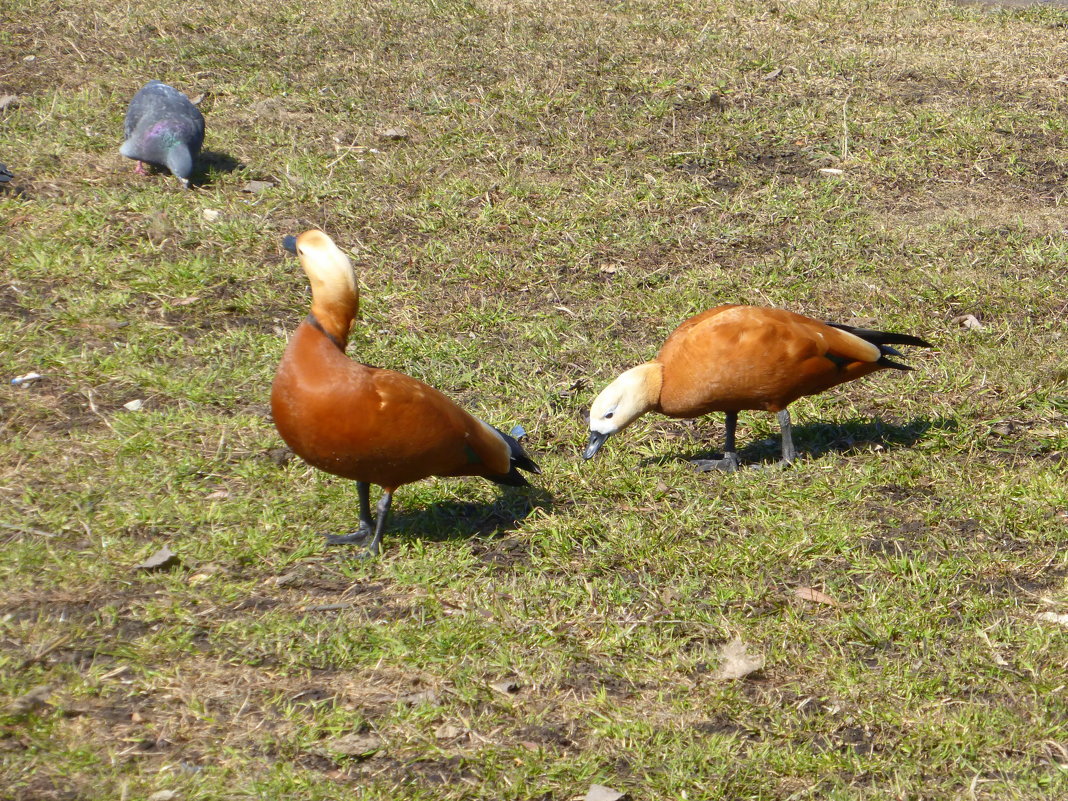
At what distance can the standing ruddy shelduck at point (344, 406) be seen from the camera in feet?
12.5

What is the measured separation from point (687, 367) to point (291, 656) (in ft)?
6.62

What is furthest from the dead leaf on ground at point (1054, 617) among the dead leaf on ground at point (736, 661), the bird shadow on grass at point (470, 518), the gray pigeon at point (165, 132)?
the gray pigeon at point (165, 132)

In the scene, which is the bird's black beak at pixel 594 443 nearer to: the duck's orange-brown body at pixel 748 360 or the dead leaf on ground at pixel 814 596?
the duck's orange-brown body at pixel 748 360

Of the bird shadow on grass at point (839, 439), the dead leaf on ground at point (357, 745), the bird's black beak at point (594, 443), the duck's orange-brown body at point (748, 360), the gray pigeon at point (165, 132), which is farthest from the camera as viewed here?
the gray pigeon at point (165, 132)

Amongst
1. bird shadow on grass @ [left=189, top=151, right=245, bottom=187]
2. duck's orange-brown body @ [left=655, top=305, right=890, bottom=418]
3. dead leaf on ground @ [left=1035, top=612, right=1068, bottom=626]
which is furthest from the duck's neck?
bird shadow on grass @ [left=189, top=151, right=245, bottom=187]

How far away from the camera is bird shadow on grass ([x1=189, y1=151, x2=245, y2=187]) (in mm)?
7254

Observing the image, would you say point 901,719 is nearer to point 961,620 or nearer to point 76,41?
point 961,620

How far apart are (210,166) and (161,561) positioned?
4.10 metres

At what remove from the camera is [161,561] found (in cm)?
399

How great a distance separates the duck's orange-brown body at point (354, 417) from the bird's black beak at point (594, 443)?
2.80ft

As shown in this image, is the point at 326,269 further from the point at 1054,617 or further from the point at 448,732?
the point at 1054,617

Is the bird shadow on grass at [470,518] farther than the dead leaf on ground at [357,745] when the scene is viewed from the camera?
Yes

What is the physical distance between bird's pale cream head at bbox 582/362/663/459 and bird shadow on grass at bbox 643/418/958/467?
30 centimetres

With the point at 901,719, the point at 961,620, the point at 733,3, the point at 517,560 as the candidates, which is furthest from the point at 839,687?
the point at 733,3
